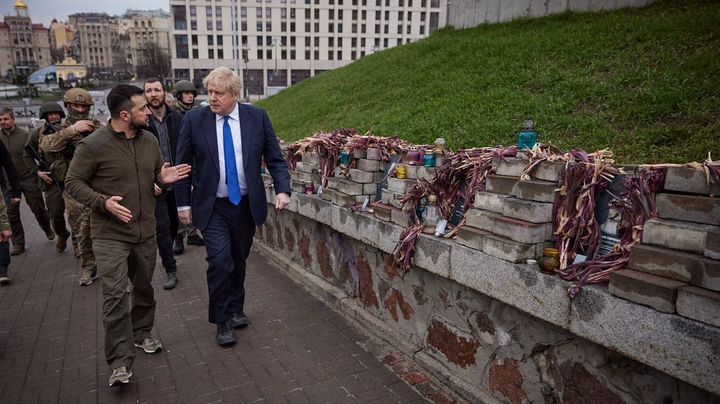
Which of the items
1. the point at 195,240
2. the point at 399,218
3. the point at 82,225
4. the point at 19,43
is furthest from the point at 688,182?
the point at 19,43

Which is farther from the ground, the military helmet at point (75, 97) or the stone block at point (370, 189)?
the military helmet at point (75, 97)

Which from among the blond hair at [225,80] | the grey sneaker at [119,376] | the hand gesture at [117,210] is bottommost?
Result: the grey sneaker at [119,376]

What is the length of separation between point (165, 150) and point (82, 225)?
4.17 ft

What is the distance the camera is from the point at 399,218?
3.96m

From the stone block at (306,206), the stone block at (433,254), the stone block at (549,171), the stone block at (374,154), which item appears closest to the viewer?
the stone block at (549,171)

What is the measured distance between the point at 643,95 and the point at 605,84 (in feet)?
2.49

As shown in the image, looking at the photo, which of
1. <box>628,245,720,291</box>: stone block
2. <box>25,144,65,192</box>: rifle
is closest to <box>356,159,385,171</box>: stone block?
<box>628,245,720,291</box>: stone block

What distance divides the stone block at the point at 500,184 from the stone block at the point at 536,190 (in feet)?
0.16

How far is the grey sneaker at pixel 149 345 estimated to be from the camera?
4.07 metres

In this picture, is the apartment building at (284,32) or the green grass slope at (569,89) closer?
the green grass slope at (569,89)

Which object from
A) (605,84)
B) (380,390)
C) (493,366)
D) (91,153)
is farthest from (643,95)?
(91,153)

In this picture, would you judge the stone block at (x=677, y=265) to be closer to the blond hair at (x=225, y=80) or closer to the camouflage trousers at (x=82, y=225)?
the blond hair at (x=225, y=80)

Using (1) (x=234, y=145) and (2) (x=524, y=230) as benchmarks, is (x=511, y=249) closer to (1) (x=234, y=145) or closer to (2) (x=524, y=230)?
(2) (x=524, y=230)

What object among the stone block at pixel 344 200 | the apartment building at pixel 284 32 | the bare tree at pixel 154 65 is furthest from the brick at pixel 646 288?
the bare tree at pixel 154 65
